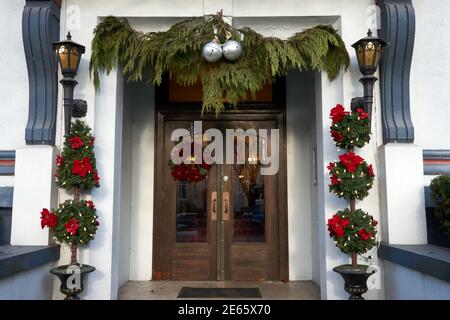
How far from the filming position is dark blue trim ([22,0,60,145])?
4086 millimetres

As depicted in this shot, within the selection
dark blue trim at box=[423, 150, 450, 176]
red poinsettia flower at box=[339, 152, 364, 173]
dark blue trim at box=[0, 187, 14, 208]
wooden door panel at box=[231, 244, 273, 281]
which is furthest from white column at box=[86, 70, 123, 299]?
dark blue trim at box=[423, 150, 450, 176]

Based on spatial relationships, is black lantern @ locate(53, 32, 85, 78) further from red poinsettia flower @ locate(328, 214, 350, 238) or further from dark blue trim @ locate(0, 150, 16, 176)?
red poinsettia flower @ locate(328, 214, 350, 238)

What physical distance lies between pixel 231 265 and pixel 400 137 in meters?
2.79

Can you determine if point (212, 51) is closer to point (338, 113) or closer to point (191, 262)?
point (338, 113)

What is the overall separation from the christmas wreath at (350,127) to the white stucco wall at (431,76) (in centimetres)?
78

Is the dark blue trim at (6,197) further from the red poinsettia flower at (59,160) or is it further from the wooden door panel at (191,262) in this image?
the wooden door panel at (191,262)

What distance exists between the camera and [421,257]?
3307 millimetres

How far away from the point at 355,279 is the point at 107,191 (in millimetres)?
2590

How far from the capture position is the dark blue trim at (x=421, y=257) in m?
3.03

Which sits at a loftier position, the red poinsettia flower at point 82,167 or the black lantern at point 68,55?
the black lantern at point 68,55

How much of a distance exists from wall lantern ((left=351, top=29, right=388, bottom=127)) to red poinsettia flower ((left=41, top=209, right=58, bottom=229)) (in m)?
3.19

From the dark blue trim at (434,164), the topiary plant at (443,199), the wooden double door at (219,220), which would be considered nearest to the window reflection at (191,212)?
the wooden double door at (219,220)

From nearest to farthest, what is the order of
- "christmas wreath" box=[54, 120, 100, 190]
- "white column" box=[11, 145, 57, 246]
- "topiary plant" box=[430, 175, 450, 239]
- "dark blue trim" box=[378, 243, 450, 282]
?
"dark blue trim" box=[378, 243, 450, 282]
"topiary plant" box=[430, 175, 450, 239]
"christmas wreath" box=[54, 120, 100, 190]
"white column" box=[11, 145, 57, 246]

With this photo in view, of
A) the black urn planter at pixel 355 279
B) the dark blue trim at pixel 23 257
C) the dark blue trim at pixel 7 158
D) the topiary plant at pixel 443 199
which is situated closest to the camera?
the dark blue trim at pixel 23 257
